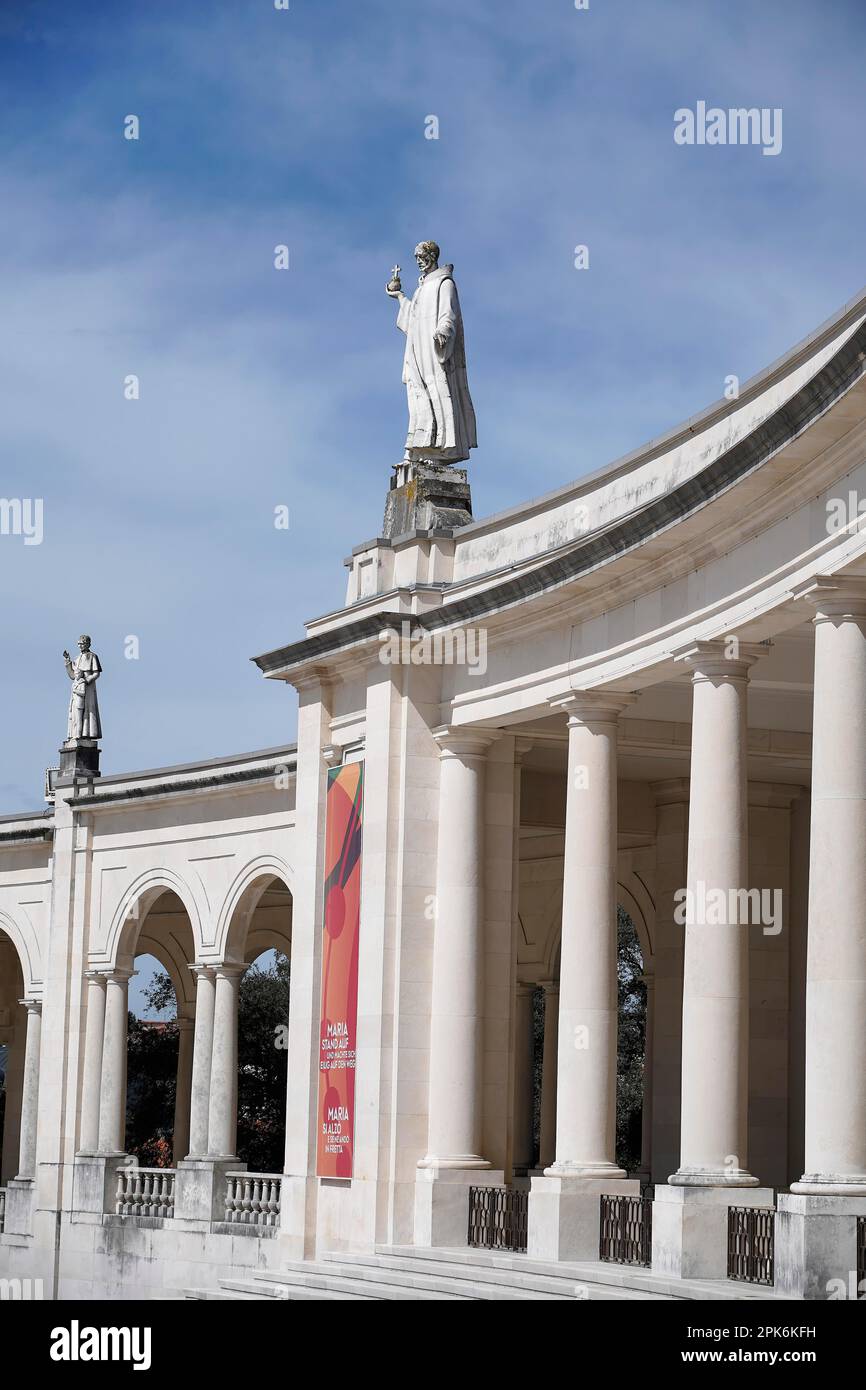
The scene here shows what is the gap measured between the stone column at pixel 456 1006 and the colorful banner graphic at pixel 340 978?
2.42 metres

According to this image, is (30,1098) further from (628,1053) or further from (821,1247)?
(821,1247)

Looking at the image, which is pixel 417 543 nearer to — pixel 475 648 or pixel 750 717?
pixel 475 648

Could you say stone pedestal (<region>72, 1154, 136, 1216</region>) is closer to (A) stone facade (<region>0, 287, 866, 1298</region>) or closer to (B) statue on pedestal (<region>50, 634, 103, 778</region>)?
(A) stone facade (<region>0, 287, 866, 1298</region>)

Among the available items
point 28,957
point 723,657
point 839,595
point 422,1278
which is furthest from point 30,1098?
point 839,595

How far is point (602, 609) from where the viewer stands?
147 ft

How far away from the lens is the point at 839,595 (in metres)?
34.6

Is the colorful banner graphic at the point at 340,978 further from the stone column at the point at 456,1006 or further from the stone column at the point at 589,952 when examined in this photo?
the stone column at the point at 589,952

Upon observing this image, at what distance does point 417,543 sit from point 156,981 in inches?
3112

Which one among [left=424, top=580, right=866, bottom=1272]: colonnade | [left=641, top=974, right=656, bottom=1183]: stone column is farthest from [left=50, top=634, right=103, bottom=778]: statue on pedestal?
[left=424, top=580, right=866, bottom=1272]: colonnade

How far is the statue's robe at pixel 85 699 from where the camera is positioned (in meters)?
75.3

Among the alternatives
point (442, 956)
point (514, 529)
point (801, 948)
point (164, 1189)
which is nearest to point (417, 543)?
point (514, 529)

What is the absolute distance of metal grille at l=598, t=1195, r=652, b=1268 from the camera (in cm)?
4091

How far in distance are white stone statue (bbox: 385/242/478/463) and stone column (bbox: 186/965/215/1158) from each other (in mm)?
22084

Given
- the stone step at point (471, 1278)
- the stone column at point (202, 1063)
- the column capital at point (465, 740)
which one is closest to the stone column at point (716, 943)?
the stone step at point (471, 1278)
